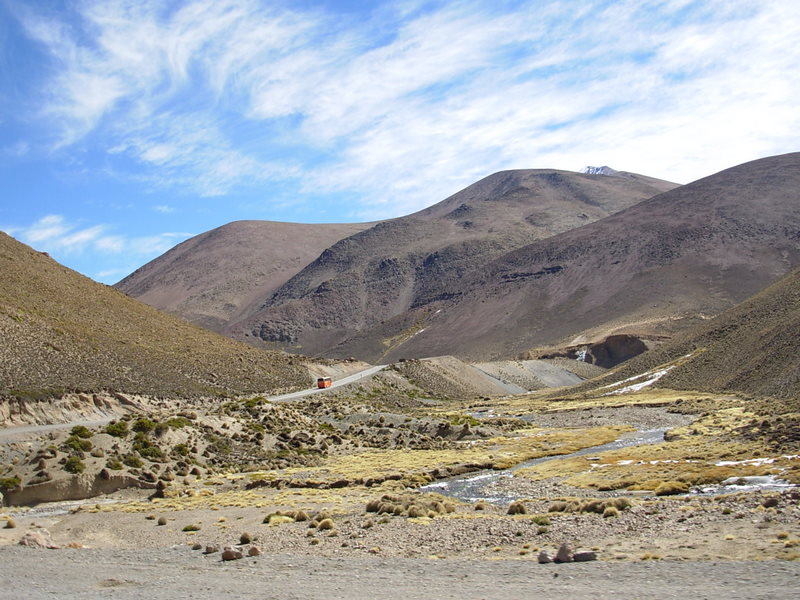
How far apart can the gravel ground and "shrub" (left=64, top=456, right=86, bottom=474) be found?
13766 mm

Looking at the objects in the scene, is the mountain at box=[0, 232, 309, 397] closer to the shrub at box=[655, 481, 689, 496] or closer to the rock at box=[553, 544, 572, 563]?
the shrub at box=[655, 481, 689, 496]

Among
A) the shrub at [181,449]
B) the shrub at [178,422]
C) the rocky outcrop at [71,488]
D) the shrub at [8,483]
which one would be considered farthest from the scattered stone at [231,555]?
the shrub at [178,422]

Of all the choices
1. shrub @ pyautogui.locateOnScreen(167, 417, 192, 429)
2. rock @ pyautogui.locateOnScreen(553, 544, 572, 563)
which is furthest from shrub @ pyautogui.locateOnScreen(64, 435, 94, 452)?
rock @ pyautogui.locateOnScreen(553, 544, 572, 563)

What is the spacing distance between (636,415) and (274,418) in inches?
1272

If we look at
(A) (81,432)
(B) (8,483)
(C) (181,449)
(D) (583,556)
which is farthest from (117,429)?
(D) (583,556)

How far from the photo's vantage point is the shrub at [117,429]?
37.7 m

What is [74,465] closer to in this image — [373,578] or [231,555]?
[231,555]

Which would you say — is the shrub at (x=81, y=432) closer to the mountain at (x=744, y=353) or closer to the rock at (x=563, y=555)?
the rock at (x=563, y=555)

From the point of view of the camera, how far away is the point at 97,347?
5916cm

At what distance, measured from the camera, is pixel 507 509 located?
2614 cm

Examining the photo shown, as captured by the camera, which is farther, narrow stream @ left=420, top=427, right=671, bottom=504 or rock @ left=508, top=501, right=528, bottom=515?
narrow stream @ left=420, top=427, right=671, bottom=504

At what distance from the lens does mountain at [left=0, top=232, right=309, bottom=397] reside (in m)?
51.1

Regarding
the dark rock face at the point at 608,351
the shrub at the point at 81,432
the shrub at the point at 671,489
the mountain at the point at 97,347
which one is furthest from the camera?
the dark rock face at the point at 608,351

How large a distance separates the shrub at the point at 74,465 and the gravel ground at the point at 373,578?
13.8 metres
